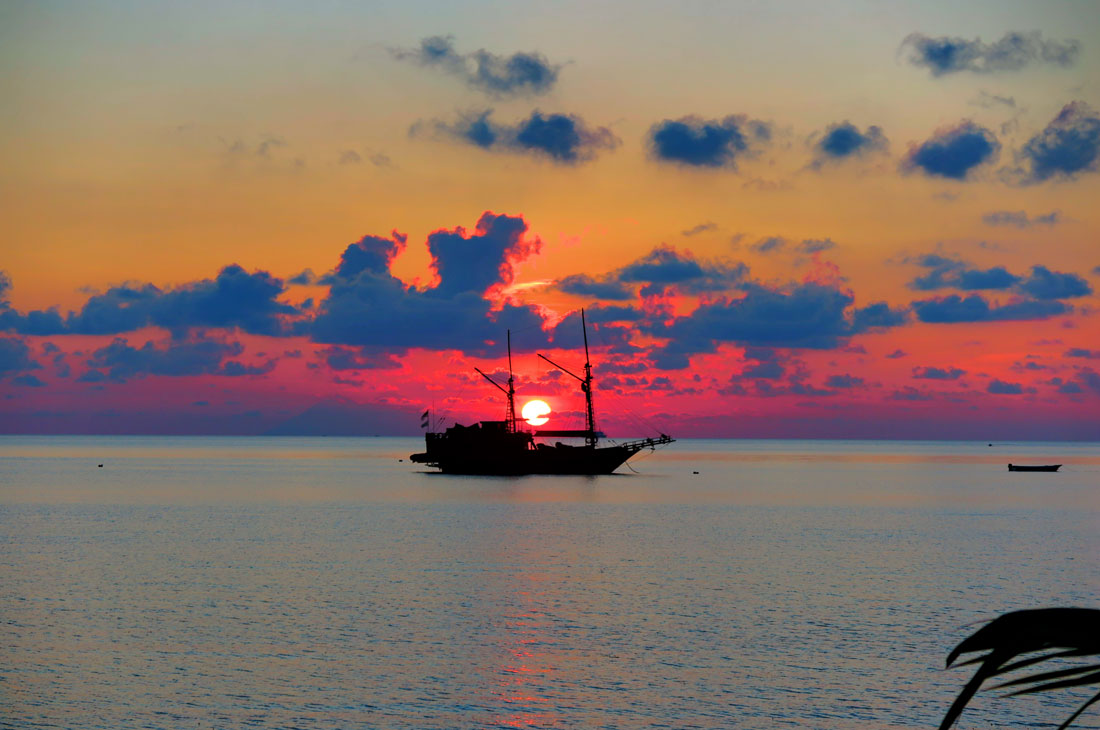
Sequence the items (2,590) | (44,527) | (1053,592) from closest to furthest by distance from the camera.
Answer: (2,590) < (1053,592) < (44,527)

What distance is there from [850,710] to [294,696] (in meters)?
20.8

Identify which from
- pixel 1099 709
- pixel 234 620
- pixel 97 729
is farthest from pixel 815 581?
pixel 97 729

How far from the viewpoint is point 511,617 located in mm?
58094

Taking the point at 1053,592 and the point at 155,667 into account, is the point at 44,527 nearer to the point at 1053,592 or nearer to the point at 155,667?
the point at 155,667

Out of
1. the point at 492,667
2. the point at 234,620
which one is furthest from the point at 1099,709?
the point at 234,620

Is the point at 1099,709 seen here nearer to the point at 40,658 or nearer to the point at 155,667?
the point at 155,667

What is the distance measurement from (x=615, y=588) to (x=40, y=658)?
115ft

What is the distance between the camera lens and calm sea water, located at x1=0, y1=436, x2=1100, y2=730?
130 ft

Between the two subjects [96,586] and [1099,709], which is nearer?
[1099,709]

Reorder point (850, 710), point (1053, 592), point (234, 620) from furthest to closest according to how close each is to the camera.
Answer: point (1053, 592) → point (234, 620) → point (850, 710)

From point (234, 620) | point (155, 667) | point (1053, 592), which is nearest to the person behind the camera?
point (155, 667)

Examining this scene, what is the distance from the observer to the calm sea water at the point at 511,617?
3966 cm

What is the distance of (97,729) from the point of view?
1438 inches

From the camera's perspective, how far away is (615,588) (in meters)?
69.4
